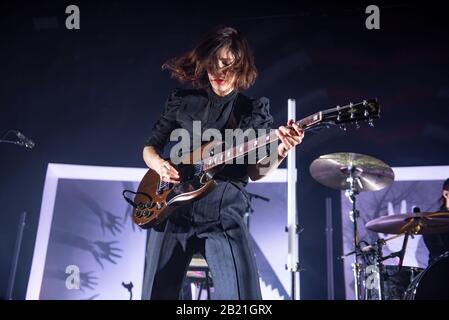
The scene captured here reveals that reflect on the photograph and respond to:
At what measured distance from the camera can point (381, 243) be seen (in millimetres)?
3035

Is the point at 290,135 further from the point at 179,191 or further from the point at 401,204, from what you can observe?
the point at 401,204

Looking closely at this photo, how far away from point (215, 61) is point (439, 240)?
238 centimetres

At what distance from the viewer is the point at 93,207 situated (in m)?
3.92

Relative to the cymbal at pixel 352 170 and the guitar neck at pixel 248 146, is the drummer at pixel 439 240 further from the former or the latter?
the guitar neck at pixel 248 146

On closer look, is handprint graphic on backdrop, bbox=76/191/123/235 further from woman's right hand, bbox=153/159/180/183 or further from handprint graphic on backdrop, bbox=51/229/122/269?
woman's right hand, bbox=153/159/180/183

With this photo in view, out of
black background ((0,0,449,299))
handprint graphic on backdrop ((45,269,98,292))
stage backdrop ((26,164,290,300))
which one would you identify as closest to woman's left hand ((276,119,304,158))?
stage backdrop ((26,164,290,300))

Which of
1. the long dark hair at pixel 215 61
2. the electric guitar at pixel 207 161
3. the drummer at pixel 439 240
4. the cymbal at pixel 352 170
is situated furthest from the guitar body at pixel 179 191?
the drummer at pixel 439 240

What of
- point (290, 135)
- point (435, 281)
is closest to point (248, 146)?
→ point (290, 135)

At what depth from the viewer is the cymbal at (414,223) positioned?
3039 mm

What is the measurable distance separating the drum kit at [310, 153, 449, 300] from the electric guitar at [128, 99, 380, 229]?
1.24 meters

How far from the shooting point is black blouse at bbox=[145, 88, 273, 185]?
2016 mm
